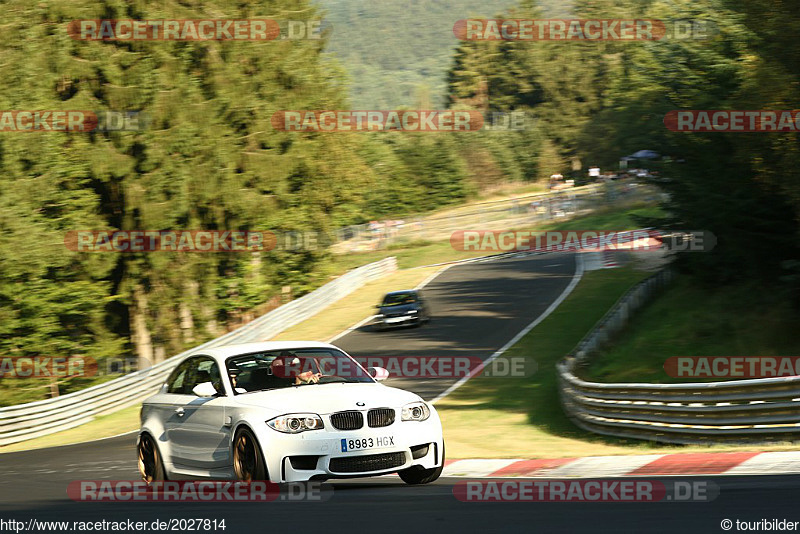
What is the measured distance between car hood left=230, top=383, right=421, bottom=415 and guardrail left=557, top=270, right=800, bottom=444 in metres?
5.11

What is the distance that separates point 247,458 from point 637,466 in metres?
4.47

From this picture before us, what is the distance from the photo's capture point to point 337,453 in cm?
909

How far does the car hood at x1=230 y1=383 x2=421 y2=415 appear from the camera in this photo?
9219 millimetres

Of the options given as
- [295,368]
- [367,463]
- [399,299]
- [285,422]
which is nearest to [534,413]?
[295,368]

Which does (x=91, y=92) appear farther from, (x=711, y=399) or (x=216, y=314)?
(x=711, y=399)

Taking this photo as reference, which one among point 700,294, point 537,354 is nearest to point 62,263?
point 537,354
